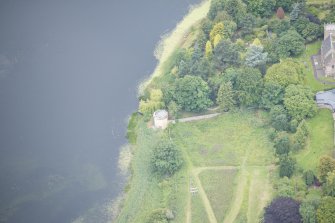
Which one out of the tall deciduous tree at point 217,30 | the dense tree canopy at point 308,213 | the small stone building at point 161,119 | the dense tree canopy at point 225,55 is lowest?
the dense tree canopy at point 308,213

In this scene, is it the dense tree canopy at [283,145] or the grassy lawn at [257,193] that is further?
the dense tree canopy at [283,145]

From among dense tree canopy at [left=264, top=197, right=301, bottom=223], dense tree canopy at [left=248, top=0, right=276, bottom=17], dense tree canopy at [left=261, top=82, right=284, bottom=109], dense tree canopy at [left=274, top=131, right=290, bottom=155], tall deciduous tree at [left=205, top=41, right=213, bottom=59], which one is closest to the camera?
dense tree canopy at [left=264, top=197, right=301, bottom=223]

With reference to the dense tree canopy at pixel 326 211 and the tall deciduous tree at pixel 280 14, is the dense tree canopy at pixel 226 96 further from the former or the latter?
the dense tree canopy at pixel 326 211

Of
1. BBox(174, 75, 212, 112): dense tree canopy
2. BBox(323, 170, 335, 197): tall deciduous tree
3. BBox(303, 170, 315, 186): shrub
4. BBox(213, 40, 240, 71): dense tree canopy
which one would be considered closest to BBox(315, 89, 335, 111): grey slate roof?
BBox(303, 170, 315, 186): shrub

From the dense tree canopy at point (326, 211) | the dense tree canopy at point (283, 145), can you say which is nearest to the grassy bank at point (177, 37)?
the dense tree canopy at point (283, 145)

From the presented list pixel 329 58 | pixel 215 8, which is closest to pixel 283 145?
pixel 329 58

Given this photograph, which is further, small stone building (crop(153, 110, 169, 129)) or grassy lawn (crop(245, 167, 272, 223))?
small stone building (crop(153, 110, 169, 129))

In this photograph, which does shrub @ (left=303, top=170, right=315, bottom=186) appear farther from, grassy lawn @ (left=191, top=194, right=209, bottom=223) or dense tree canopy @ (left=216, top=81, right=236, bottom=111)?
dense tree canopy @ (left=216, top=81, right=236, bottom=111)
